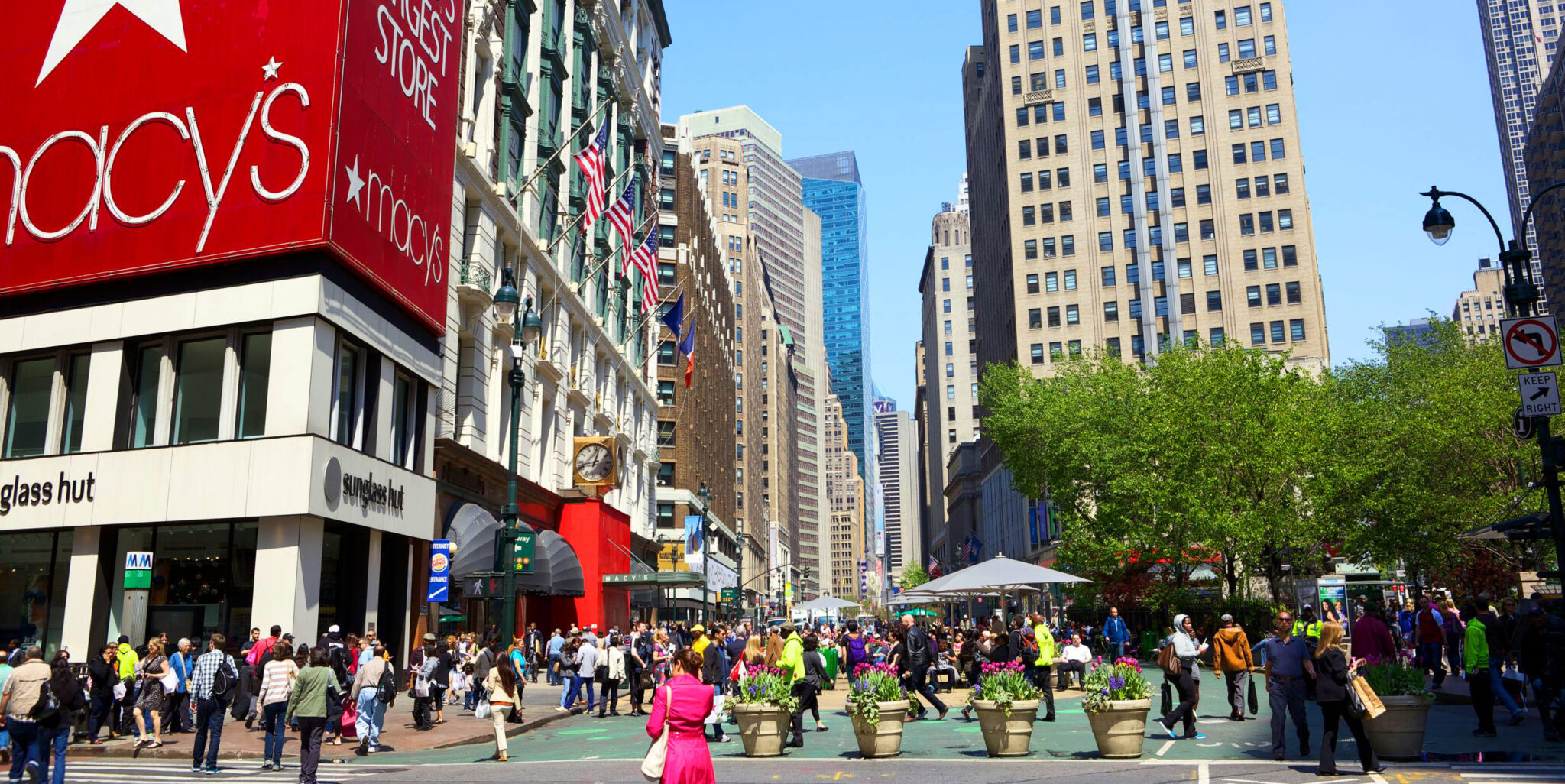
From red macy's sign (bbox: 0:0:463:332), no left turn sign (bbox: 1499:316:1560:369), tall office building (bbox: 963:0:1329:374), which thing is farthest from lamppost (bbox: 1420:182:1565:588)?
tall office building (bbox: 963:0:1329:374)

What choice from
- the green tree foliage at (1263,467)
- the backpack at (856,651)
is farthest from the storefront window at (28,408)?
the green tree foliage at (1263,467)

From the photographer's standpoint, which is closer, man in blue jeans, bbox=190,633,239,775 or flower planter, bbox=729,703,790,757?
man in blue jeans, bbox=190,633,239,775

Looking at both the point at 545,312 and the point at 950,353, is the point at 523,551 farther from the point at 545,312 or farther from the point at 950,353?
the point at 950,353

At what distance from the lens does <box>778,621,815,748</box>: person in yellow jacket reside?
55.6ft

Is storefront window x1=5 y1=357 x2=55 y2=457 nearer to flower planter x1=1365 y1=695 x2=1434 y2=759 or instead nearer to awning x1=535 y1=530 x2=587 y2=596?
awning x1=535 y1=530 x2=587 y2=596

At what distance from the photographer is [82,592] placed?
25.0 m

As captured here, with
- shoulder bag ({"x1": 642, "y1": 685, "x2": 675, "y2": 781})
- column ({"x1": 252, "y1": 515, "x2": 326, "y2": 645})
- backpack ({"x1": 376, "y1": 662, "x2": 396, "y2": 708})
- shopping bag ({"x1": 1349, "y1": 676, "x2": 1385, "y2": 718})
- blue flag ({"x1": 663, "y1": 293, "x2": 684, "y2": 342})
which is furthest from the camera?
blue flag ({"x1": 663, "y1": 293, "x2": 684, "y2": 342})

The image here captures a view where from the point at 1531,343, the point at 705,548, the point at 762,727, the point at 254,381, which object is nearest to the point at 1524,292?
the point at 1531,343

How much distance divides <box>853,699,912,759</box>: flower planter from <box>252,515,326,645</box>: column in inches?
547

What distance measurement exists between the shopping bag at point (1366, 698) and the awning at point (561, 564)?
28039 millimetres

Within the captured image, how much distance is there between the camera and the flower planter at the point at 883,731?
15.1 m

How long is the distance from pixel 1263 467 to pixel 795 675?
2761cm

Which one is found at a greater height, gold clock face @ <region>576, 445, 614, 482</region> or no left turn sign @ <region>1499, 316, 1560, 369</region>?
gold clock face @ <region>576, 445, 614, 482</region>

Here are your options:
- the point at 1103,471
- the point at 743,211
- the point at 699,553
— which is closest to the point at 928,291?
the point at 743,211
